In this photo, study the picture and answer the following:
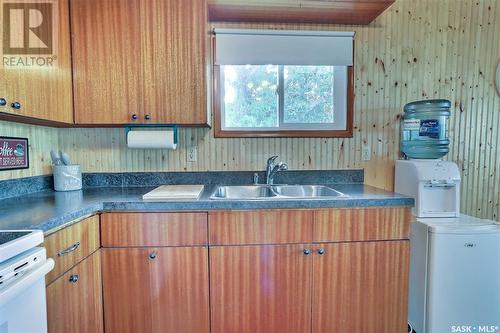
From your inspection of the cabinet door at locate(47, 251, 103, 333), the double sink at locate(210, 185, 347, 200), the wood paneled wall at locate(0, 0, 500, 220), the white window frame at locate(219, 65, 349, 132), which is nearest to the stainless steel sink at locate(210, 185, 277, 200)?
the double sink at locate(210, 185, 347, 200)

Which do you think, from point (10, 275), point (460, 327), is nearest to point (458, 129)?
point (460, 327)

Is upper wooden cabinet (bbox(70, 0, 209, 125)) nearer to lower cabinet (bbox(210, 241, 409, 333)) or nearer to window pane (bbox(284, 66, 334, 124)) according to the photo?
window pane (bbox(284, 66, 334, 124))

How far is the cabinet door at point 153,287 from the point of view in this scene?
1401 millimetres

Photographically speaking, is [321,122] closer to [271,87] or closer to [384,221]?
[271,87]

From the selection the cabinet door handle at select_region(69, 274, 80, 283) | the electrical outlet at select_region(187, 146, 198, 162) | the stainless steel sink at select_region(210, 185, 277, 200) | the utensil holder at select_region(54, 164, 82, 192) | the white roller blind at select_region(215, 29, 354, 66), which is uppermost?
the white roller blind at select_region(215, 29, 354, 66)

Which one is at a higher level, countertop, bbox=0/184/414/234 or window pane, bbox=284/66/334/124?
window pane, bbox=284/66/334/124

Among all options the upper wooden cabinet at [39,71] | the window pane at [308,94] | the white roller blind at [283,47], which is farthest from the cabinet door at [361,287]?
the upper wooden cabinet at [39,71]

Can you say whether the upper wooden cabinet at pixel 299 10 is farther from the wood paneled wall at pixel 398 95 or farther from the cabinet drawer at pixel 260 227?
the cabinet drawer at pixel 260 227

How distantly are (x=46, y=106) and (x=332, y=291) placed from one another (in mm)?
1870

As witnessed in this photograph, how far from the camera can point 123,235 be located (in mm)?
1394

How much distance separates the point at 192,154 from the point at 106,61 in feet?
2.68

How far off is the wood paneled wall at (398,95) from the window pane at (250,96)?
0.17m

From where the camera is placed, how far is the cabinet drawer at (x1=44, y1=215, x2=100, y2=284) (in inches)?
41.3

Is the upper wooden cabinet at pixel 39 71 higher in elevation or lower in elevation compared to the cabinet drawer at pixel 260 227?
higher
